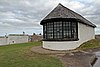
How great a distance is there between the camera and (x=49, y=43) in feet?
63.3

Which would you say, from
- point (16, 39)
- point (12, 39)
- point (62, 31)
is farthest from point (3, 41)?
point (62, 31)

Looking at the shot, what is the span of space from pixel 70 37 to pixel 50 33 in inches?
97.6

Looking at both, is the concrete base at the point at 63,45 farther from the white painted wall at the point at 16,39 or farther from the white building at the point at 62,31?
the white painted wall at the point at 16,39

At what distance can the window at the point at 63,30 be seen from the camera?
18.6 m

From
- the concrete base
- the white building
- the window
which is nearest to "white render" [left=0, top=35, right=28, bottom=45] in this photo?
the white building

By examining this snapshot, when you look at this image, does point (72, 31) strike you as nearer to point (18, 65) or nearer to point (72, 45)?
point (72, 45)

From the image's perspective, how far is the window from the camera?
18609mm

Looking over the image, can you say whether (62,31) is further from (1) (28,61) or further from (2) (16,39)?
(2) (16,39)

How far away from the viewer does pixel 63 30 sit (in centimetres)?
1858

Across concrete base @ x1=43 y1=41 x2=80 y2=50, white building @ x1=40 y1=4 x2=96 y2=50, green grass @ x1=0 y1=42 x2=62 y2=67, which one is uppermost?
white building @ x1=40 y1=4 x2=96 y2=50

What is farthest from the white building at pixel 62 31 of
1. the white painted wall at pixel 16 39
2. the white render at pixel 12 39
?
the white painted wall at pixel 16 39

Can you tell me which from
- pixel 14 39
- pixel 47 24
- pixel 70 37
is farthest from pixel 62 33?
pixel 14 39

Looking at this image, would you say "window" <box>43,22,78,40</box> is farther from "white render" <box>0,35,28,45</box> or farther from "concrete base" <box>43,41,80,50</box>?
"white render" <box>0,35,28,45</box>

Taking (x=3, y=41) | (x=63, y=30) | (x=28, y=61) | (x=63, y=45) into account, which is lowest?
(x=28, y=61)
